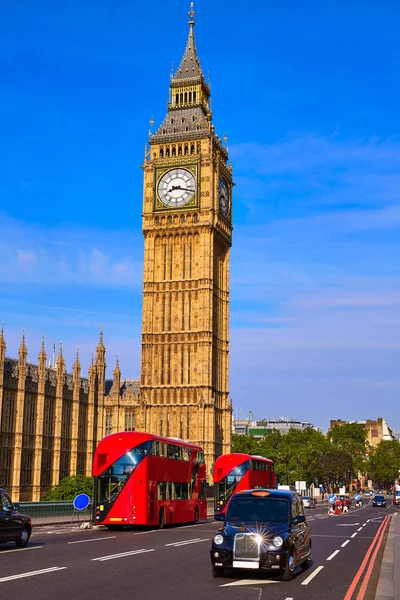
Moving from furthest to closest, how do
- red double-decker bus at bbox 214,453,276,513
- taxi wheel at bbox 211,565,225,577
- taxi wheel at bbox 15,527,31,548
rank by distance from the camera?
red double-decker bus at bbox 214,453,276,513
taxi wheel at bbox 15,527,31,548
taxi wheel at bbox 211,565,225,577

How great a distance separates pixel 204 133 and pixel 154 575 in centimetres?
7905

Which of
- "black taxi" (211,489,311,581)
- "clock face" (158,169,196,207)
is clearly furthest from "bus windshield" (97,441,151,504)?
"clock face" (158,169,196,207)

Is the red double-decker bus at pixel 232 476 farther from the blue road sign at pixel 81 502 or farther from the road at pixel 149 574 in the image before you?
the road at pixel 149 574

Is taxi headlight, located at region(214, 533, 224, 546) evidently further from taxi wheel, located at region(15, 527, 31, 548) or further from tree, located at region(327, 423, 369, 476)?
→ tree, located at region(327, 423, 369, 476)

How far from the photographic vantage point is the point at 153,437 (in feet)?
108

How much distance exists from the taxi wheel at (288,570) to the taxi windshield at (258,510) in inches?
34.2

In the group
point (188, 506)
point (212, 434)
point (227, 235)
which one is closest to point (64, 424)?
point (212, 434)

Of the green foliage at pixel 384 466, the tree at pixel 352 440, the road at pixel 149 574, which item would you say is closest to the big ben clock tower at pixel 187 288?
the road at pixel 149 574

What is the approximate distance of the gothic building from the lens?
84.1 meters

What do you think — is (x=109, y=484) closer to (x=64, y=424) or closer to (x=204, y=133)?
(x=64, y=424)

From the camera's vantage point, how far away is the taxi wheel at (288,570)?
16.7 metres

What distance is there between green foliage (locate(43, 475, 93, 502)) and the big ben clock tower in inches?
645

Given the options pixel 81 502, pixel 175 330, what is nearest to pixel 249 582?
pixel 81 502

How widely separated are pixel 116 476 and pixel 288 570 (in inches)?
617
